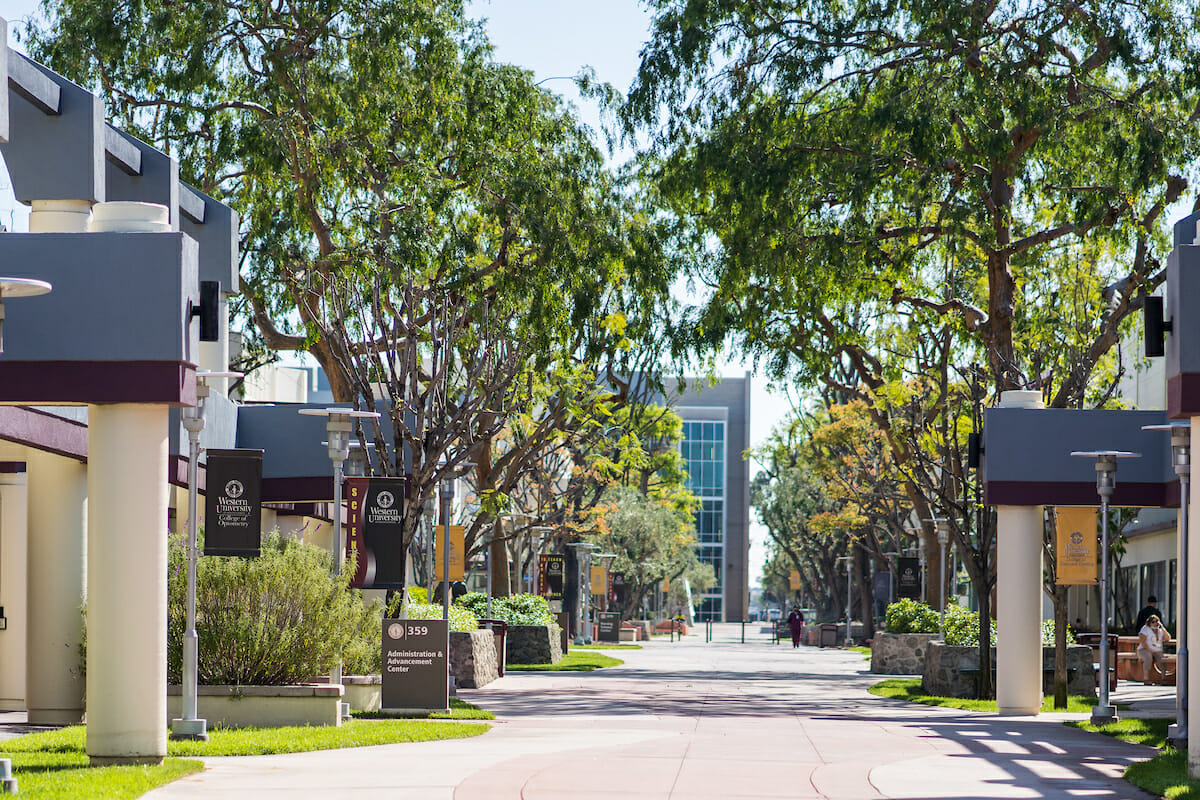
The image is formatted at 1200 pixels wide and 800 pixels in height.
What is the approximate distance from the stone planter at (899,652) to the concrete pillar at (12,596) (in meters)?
20.7

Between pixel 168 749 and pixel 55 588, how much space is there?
4852 mm

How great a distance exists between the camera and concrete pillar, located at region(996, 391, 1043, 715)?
2541 centimetres

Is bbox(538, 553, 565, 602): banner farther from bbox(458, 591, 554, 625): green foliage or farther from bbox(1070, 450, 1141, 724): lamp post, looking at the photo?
bbox(1070, 450, 1141, 724): lamp post

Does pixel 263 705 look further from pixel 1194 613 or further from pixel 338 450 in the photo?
pixel 1194 613

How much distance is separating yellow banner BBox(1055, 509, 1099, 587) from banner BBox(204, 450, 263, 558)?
1256 centimetres

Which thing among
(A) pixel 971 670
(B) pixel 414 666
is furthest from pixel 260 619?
(A) pixel 971 670

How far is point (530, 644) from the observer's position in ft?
128

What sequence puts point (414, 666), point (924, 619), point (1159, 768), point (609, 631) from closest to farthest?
point (1159, 768) < point (414, 666) < point (924, 619) < point (609, 631)

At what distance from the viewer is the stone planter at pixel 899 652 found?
1446 inches

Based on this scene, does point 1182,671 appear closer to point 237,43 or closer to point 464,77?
point 464,77

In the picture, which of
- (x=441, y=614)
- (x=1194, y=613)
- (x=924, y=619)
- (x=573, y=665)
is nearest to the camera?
(x=1194, y=613)

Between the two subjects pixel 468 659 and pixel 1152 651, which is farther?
pixel 1152 651

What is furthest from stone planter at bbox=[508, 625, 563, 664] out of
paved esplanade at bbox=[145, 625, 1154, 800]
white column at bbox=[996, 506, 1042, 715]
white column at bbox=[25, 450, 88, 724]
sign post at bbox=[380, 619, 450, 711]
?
white column at bbox=[25, 450, 88, 724]

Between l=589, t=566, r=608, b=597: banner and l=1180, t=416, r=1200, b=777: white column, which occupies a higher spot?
l=1180, t=416, r=1200, b=777: white column
